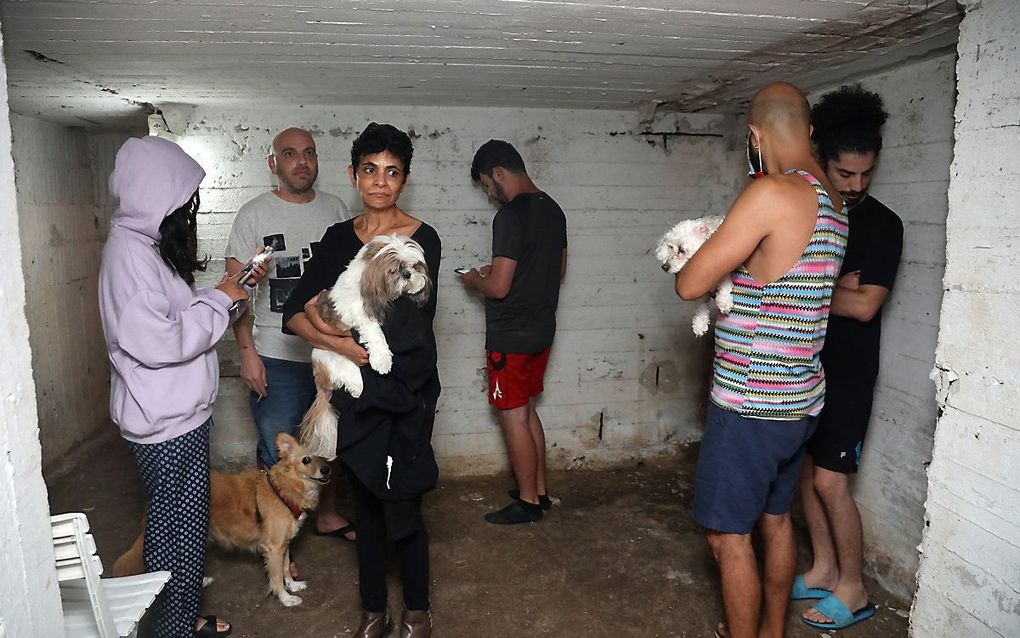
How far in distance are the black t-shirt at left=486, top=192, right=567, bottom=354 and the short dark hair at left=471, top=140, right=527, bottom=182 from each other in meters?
0.23

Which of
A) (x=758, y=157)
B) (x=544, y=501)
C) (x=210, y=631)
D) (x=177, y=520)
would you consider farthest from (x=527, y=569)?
(x=758, y=157)

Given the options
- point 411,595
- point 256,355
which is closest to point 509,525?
point 411,595

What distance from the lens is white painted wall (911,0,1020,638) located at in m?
2.12

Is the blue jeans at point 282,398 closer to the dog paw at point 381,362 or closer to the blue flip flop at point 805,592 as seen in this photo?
the dog paw at point 381,362

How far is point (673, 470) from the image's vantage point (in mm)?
4996

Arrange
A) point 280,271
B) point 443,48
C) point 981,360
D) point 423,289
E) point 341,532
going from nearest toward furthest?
point 981,360 < point 423,289 < point 443,48 < point 280,271 < point 341,532

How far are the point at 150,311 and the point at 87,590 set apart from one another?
2.88ft

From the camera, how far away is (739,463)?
2.37 m

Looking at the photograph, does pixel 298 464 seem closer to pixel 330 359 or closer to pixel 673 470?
pixel 330 359

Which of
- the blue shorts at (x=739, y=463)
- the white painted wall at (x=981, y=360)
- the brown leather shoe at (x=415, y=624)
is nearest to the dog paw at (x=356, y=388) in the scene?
the brown leather shoe at (x=415, y=624)

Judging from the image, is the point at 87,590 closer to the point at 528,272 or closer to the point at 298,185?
the point at 298,185

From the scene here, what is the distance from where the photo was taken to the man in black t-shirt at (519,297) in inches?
151

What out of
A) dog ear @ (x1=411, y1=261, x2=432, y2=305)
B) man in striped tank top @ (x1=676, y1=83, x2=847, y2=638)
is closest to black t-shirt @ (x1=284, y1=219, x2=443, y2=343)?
dog ear @ (x1=411, y1=261, x2=432, y2=305)

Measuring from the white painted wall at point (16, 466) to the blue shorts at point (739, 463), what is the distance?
2.02m
